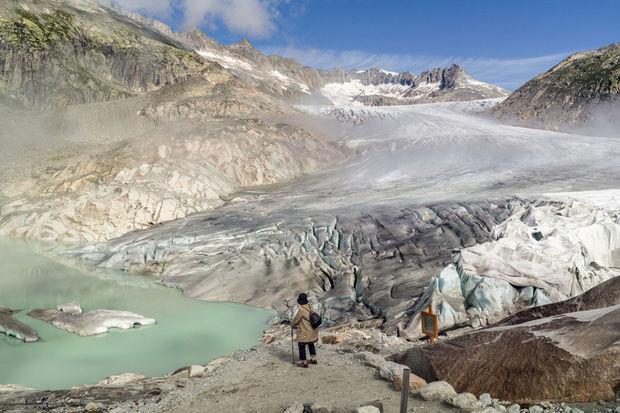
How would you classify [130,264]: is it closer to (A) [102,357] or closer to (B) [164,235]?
(B) [164,235]

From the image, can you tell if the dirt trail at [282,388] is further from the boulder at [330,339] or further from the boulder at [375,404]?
the boulder at [330,339]

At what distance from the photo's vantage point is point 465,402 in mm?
6176

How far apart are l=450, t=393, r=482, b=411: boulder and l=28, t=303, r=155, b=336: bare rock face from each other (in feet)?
44.5

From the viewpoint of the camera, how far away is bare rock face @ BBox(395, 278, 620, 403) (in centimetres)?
565

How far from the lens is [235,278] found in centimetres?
2191

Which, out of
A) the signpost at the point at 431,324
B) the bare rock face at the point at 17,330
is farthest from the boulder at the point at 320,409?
the bare rock face at the point at 17,330

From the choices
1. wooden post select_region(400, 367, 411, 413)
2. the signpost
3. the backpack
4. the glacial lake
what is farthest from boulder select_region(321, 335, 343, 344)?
wooden post select_region(400, 367, 411, 413)

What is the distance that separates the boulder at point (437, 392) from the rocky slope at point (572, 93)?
54265 millimetres

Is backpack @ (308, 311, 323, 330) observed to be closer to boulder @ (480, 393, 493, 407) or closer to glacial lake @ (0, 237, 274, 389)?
boulder @ (480, 393, 493, 407)

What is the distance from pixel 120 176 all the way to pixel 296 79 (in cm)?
16811

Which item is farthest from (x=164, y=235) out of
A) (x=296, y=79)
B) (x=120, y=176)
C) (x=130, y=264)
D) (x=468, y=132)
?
(x=296, y=79)

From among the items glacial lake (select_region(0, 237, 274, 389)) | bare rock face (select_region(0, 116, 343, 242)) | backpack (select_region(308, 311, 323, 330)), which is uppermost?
bare rock face (select_region(0, 116, 343, 242))

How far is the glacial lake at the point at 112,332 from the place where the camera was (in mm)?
13672

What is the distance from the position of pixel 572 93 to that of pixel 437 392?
198 ft
